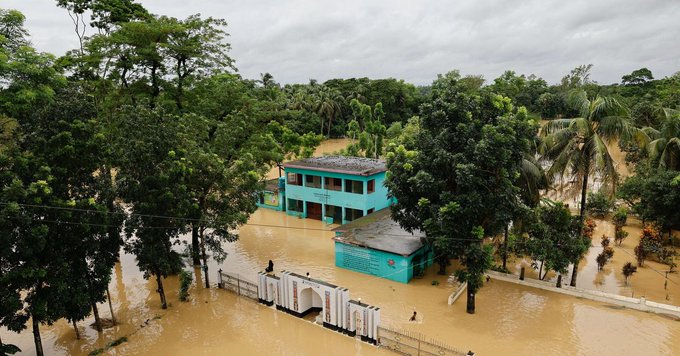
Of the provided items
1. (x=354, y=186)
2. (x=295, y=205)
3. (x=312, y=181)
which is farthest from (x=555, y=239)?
(x=295, y=205)

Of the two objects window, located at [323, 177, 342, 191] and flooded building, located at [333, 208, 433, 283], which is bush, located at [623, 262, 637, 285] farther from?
window, located at [323, 177, 342, 191]

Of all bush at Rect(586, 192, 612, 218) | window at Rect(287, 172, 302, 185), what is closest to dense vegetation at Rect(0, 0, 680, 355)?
bush at Rect(586, 192, 612, 218)

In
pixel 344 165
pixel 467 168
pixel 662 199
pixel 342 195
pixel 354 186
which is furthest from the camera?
pixel 344 165

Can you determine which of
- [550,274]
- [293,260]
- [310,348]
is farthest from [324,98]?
[310,348]

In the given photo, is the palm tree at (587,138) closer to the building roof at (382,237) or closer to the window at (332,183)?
the building roof at (382,237)

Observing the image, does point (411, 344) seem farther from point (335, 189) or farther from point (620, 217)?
point (620, 217)

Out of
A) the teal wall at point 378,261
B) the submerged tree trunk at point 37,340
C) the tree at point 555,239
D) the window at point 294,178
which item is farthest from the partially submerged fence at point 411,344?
the window at point 294,178

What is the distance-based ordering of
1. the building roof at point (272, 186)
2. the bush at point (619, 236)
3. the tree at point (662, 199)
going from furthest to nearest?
1. the building roof at point (272, 186)
2. the bush at point (619, 236)
3. the tree at point (662, 199)
